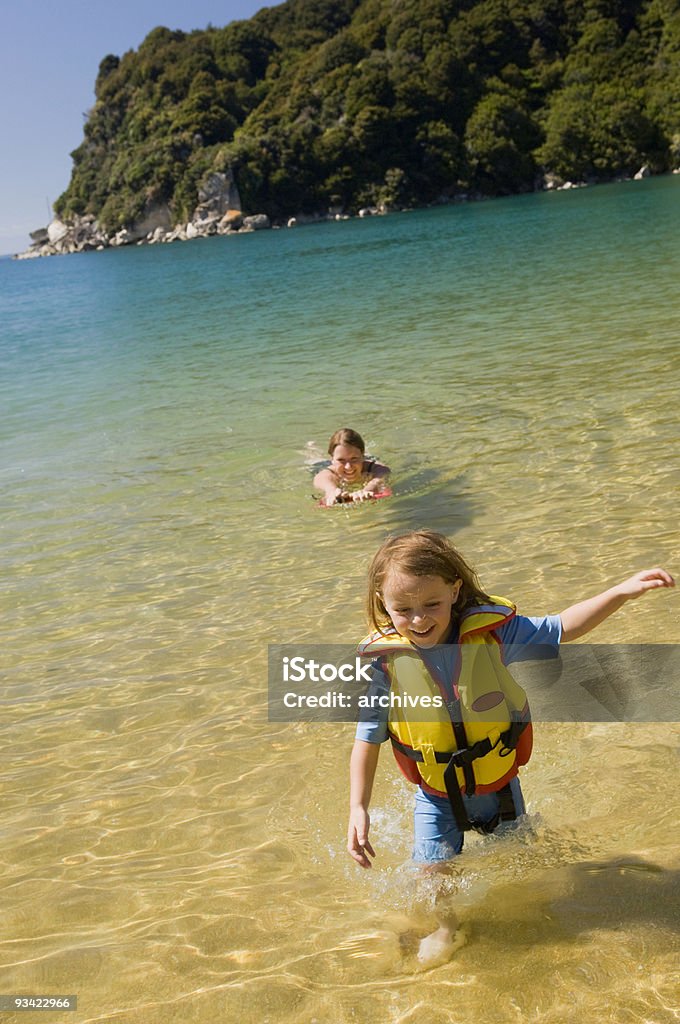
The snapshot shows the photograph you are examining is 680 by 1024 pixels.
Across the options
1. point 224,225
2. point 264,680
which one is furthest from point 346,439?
point 224,225

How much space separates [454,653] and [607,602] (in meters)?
0.47

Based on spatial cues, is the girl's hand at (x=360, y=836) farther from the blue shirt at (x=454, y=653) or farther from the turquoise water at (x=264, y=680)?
the turquoise water at (x=264, y=680)

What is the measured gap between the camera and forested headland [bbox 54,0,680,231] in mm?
98500

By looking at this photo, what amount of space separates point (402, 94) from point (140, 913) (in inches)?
4792

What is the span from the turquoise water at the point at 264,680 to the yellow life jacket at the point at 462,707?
0.46 metres

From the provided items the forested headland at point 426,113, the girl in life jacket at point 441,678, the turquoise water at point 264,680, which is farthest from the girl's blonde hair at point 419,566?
the forested headland at point 426,113

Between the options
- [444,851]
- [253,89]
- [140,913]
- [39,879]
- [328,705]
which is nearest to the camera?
[444,851]

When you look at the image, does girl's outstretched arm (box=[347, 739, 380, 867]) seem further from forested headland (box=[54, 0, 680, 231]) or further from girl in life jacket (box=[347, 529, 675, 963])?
forested headland (box=[54, 0, 680, 231])

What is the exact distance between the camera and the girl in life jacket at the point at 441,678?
255 centimetres

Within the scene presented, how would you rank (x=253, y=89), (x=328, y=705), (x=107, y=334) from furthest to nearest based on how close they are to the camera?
1. (x=253, y=89)
2. (x=107, y=334)
3. (x=328, y=705)

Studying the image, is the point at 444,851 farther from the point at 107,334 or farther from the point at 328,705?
the point at 107,334

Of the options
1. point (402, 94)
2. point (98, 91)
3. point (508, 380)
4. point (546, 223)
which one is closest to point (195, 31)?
point (98, 91)

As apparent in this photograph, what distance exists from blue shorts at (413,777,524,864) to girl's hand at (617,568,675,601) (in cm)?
81

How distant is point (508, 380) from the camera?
10.8 metres
